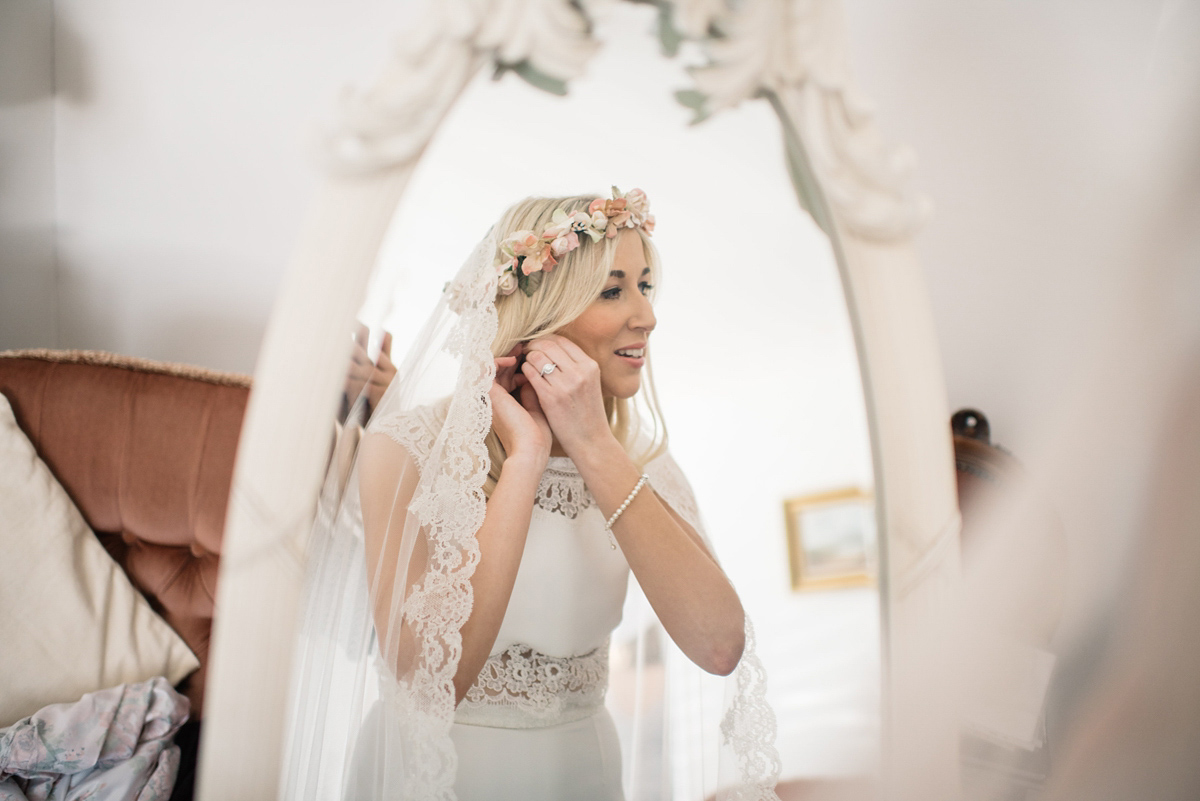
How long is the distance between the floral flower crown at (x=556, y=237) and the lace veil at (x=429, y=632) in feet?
0.07

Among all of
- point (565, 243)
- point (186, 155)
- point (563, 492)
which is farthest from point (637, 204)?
point (186, 155)

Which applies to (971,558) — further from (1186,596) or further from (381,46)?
(381,46)

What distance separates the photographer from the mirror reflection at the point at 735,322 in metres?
0.65

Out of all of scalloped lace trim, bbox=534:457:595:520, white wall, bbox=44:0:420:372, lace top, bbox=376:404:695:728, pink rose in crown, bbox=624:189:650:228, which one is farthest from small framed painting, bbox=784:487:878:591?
white wall, bbox=44:0:420:372

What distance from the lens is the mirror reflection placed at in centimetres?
65

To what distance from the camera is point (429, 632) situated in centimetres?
56

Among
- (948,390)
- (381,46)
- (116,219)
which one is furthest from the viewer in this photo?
(116,219)

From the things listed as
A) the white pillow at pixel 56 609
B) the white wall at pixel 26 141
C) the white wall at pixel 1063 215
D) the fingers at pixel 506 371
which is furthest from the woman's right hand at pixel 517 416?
the white wall at pixel 26 141

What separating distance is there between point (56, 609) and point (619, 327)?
89 centimetres

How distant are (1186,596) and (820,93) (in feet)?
1.98

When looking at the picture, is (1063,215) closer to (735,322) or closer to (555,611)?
(735,322)

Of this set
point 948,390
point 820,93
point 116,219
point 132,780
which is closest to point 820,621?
point 948,390

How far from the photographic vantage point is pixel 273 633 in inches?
25.8

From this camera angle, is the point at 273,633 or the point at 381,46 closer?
the point at 273,633
